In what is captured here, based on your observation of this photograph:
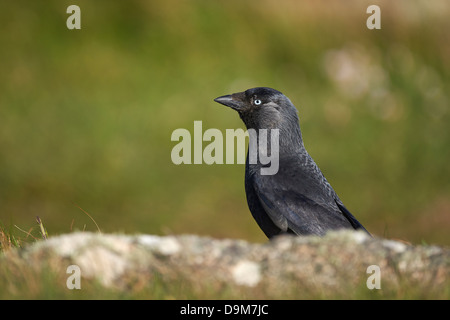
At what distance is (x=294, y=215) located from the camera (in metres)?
5.96

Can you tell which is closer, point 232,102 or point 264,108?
point 264,108

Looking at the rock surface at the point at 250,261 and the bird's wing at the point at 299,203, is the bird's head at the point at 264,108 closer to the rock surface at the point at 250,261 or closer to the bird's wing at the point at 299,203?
the bird's wing at the point at 299,203

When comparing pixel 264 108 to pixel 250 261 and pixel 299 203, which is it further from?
pixel 250 261

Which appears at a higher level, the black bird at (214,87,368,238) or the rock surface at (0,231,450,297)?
the black bird at (214,87,368,238)

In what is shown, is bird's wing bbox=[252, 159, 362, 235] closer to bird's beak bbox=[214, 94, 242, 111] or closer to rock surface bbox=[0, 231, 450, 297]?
bird's beak bbox=[214, 94, 242, 111]

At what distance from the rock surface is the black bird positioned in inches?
74.3

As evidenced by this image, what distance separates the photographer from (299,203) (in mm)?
6062

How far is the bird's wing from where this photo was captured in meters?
5.93

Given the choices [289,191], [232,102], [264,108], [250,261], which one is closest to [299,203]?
[289,191]

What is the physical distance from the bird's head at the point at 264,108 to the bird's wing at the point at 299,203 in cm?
76

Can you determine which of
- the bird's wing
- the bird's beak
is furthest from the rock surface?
the bird's beak

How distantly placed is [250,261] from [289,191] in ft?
7.86
